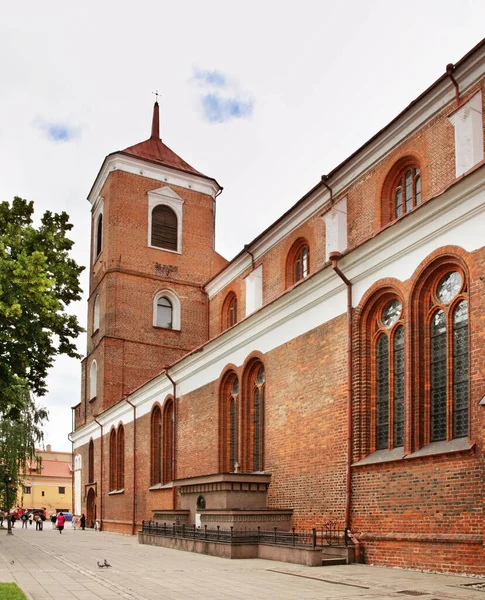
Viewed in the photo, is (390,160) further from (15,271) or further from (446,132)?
(15,271)

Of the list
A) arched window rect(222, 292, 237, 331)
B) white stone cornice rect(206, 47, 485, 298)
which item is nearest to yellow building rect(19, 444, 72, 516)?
arched window rect(222, 292, 237, 331)

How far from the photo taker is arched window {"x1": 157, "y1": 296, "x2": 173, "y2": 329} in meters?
35.9

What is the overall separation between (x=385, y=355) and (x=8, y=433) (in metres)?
32.2

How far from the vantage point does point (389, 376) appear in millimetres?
14180

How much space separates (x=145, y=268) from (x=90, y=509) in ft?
43.4

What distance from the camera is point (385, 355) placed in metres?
14.5

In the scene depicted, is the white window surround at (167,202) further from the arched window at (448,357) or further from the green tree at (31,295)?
the arched window at (448,357)

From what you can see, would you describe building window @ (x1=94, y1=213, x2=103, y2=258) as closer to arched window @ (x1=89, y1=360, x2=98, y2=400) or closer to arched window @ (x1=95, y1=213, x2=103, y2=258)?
arched window @ (x1=95, y1=213, x2=103, y2=258)

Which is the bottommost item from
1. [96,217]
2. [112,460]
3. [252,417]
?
[112,460]

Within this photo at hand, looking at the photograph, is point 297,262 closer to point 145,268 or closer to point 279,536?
point 279,536

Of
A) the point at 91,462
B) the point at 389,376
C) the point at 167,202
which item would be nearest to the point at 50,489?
the point at 91,462

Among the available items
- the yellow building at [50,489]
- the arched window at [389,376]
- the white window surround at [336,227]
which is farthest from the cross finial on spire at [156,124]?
the yellow building at [50,489]

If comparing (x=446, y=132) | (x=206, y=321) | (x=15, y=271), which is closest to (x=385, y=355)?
(x=446, y=132)

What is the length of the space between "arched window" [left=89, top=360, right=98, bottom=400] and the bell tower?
0.06m
